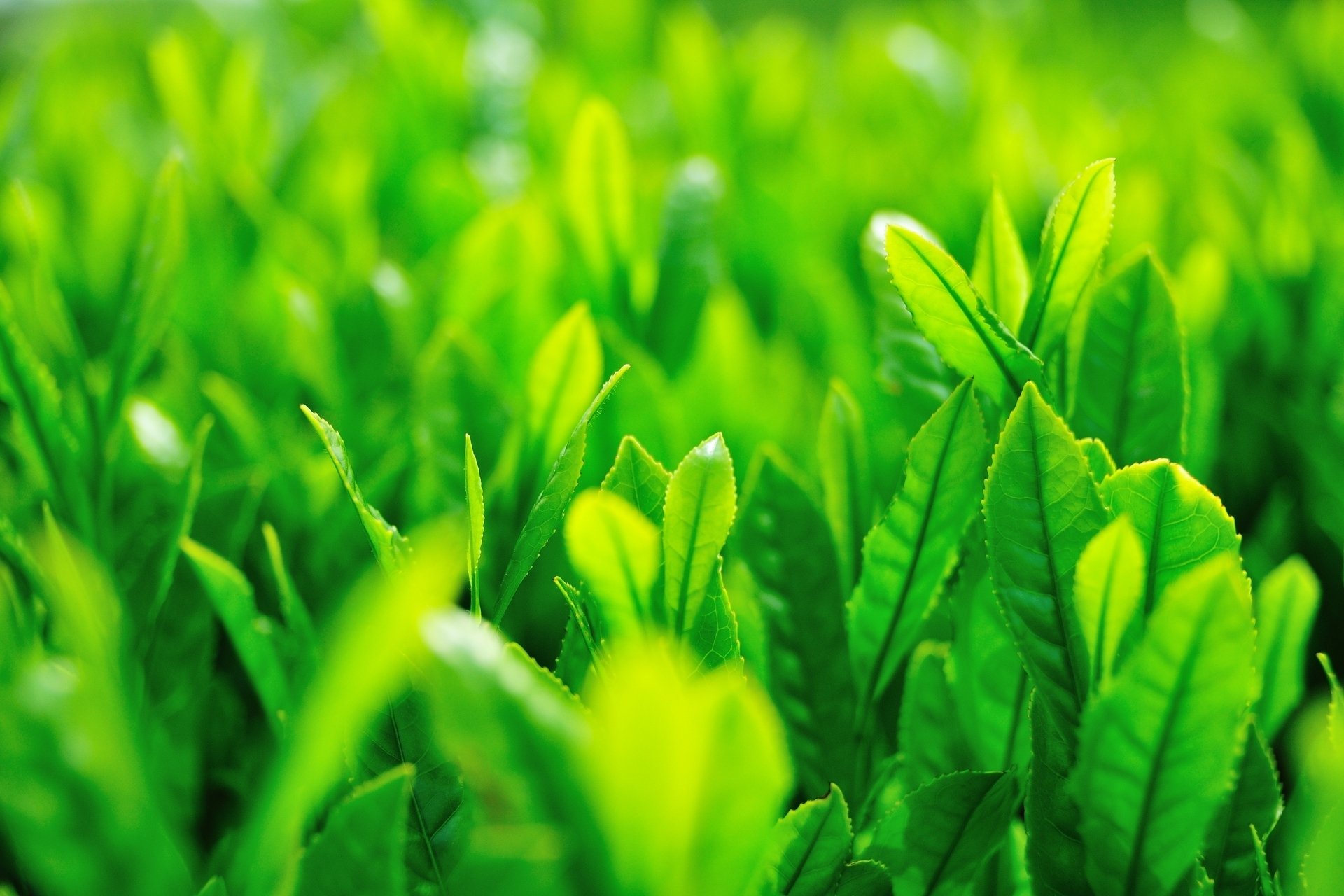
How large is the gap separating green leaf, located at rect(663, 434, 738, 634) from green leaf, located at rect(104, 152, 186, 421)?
0.66 m

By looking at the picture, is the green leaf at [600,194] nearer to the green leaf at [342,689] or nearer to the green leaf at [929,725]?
the green leaf at [929,725]

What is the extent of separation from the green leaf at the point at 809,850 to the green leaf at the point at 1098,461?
1.08 feet

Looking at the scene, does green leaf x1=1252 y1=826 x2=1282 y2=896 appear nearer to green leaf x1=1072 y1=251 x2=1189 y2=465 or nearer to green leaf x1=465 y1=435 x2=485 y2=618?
green leaf x1=1072 y1=251 x2=1189 y2=465

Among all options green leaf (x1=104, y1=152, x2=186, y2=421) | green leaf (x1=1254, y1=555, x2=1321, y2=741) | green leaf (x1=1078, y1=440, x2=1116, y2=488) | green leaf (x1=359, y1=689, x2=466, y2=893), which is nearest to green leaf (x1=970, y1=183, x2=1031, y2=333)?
green leaf (x1=1078, y1=440, x2=1116, y2=488)

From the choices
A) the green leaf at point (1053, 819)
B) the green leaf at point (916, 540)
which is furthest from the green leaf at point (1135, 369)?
the green leaf at point (1053, 819)

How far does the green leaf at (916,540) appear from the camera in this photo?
83 cm

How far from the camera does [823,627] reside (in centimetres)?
94

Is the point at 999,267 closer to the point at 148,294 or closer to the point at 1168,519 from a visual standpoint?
the point at 1168,519

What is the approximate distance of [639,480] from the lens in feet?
2.72

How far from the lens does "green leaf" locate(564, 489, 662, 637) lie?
26.1 inches

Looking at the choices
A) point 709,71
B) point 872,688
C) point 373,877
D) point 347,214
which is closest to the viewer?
point 373,877

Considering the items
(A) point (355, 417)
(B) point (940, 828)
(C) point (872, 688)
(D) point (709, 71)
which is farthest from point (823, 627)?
(D) point (709, 71)

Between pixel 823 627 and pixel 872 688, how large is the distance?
0.07 metres

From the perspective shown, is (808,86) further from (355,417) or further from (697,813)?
(697,813)
